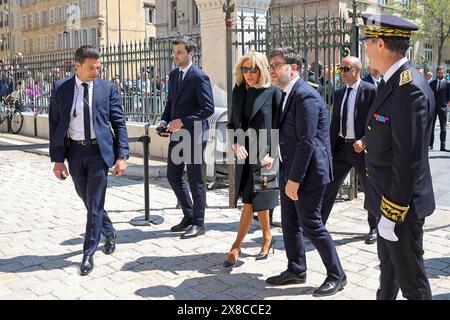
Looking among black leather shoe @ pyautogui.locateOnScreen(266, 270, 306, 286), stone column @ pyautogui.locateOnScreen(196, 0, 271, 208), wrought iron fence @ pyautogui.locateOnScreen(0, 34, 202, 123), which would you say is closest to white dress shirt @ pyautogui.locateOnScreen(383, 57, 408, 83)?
black leather shoe @ pyautogui.locateOnScreen(266, 270, 306, 286)

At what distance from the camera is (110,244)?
5.58 m

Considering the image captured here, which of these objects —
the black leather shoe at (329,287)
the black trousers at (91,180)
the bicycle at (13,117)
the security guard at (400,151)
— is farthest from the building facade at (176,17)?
the security guard at (400,151)

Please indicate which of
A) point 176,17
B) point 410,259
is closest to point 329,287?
point 410,259

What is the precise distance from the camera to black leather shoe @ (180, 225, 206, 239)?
601 cm

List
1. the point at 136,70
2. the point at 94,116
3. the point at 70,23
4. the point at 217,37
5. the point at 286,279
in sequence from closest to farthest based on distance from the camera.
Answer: the point at 286,279
the point at 94,116
the point at 217,37
the point at 136,70
the point at 70,23

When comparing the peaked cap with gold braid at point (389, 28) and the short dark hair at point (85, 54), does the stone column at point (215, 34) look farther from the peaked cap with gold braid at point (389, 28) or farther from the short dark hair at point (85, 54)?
the peaked cap with gold braid at point (389, 28)

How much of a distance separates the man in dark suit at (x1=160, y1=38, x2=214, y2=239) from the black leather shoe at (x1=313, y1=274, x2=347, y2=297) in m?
2.06

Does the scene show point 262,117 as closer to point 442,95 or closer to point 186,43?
point 186,43

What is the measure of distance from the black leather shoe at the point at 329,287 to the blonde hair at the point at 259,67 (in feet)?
6.13

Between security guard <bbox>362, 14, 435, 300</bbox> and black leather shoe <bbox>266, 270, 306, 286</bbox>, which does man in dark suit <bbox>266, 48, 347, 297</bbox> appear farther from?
security guard <bbox>362, 14, 435, 300</bbox>

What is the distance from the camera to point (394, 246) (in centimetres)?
310

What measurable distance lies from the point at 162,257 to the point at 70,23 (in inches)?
2374

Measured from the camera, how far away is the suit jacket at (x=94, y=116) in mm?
5004
